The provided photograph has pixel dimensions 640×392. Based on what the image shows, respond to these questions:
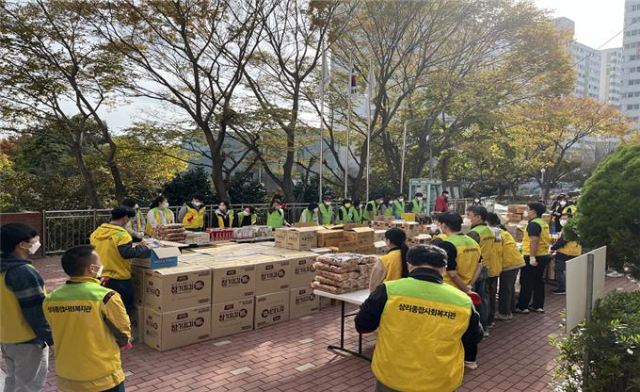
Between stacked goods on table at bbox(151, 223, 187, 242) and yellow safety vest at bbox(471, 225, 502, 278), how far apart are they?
5.29 meters

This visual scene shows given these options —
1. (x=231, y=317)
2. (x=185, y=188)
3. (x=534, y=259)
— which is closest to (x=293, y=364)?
(x=231, y=317)

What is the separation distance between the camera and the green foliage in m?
22.1

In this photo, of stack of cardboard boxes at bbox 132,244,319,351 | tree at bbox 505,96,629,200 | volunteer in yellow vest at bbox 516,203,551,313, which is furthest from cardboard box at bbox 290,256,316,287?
tree at bbox 505,96,629,200

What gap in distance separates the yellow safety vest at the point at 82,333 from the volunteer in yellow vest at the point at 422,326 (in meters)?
1.79

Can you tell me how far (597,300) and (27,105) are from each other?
17.5m

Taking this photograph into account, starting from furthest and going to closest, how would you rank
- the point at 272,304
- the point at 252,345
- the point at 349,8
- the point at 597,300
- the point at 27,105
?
the point at 349,8 < the point at 27,105 < the point at 272,304 < the point at 252,345 < the point at 597,300

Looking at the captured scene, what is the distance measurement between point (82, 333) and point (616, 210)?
4567 millimetres

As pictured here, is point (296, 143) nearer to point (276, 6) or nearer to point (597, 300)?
point (276, 6)

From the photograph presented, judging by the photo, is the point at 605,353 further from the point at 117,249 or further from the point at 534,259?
the point at 117,249

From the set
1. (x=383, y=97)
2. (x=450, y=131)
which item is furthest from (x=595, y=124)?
(x=383, y=97)

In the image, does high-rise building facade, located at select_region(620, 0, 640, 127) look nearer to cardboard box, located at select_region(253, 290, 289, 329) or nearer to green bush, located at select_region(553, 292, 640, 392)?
cardboard box, located at select_region(253, 290, 289, 329)

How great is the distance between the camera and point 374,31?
20.0m

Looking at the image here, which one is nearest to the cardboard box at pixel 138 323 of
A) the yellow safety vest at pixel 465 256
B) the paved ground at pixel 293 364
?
the paved ground at pixel 293 364

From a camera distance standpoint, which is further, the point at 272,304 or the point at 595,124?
the point at 595,124
